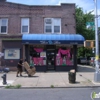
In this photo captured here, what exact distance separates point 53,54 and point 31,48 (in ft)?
7.94

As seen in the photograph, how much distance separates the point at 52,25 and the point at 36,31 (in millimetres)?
1834

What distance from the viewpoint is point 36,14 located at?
24328 millimetres

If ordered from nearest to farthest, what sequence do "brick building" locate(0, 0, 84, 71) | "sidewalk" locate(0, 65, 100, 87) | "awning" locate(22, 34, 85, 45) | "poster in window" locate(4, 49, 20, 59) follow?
"sidewalk" locate(0, 65, 100, 87) < "awning" locate(22, 34, 85, 45) < "brick building" locate(0, 0, 84, 71) < "poster in window" locate(4, 49, 20, 59)

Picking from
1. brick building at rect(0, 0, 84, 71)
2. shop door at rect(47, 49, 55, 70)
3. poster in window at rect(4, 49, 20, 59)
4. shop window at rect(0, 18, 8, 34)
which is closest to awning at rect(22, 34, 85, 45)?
brick building at rect(0, 0, 84, 71)

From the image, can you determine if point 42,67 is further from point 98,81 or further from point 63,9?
point 98,81

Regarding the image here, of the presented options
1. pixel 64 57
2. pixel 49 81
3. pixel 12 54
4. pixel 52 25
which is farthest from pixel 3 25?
pixel 49 81

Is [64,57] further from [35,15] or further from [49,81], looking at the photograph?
[49,81]

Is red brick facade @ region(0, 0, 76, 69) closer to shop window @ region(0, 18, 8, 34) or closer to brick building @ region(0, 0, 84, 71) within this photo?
brick building @ region(0, 0, 84, 71)

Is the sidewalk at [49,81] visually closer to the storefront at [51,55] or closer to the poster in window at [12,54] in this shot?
the storefront at [51,55]

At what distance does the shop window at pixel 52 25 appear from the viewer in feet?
79.8

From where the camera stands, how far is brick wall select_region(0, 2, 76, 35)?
24.2 meters

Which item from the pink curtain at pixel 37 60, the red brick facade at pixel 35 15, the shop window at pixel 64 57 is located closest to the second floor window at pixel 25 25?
the red brick facade at pixel 35 15

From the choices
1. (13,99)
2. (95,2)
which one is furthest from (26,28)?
(13,99)

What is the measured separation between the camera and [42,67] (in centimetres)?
2358
